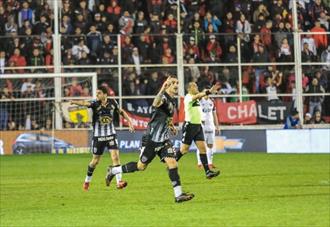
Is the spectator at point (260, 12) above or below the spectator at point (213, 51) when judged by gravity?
above

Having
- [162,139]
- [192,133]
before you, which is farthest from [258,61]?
[162,139]

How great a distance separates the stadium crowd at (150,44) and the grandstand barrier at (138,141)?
1741 mm

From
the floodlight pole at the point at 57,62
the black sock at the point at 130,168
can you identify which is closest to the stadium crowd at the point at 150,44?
the floodlight pole at the point at 57,62

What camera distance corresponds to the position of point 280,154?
3102cm

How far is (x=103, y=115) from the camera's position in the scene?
1756cm

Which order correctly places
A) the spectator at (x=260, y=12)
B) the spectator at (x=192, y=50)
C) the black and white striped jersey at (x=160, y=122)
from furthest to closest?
the spectator at (x=260, y=12)
the spectator at (x=192, y=50)
the black and white striped jersey at (x=160, y=122)

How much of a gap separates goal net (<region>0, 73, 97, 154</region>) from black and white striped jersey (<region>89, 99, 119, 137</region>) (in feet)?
44.0

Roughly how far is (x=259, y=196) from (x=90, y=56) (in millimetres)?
16707

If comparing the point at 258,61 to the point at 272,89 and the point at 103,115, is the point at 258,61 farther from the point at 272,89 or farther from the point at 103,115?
the point at 103,115

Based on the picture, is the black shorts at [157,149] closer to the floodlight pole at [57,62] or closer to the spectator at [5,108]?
the floodlight pole at [57,62]

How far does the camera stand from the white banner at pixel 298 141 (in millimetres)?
31141

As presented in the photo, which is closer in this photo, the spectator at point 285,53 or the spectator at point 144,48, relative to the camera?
the spectator at point 144,48

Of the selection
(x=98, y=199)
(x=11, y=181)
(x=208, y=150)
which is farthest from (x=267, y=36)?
(x=98, y=199)

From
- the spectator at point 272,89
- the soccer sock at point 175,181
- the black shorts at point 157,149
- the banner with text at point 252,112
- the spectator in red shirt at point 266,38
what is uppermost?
the spectator in red shirt at point 266,38
